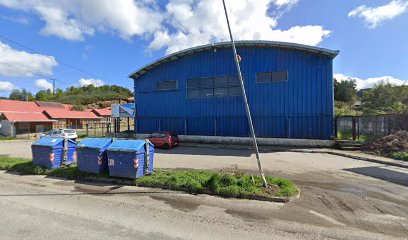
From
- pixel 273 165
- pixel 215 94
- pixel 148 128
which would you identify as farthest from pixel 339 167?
pixel 148 128

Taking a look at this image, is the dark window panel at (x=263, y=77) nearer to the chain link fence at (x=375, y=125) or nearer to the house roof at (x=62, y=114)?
the chain link fence at (x=375, y=125)

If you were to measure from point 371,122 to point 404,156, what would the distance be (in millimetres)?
6752

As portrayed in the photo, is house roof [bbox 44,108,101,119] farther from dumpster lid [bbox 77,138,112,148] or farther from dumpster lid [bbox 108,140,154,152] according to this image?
dumpster lid [bbox 108,140,154,152]

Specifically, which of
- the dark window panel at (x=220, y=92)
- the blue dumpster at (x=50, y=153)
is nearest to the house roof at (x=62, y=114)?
the dark window panel at (x=220, y=92)

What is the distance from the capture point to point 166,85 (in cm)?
2402

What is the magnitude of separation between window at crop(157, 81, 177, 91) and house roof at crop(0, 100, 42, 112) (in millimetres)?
29044

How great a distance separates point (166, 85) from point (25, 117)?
27.5 meters

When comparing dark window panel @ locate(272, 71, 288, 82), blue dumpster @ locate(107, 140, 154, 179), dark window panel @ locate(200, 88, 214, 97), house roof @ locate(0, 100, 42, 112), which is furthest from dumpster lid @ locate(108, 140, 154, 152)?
house roof @ locate(0, 100, 42, 112)

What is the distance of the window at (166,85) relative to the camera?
23.7m

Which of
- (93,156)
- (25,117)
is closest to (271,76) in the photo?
(93,156)

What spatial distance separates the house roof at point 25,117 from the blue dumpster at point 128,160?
35302 mm

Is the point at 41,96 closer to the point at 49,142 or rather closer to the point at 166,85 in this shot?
the point at 166,85

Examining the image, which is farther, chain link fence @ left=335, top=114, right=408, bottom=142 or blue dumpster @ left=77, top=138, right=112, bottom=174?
chain link fence @ left=335, top=114, right=408, bottom=142

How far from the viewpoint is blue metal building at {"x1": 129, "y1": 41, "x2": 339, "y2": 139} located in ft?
61.7
